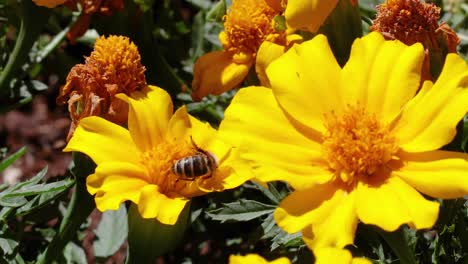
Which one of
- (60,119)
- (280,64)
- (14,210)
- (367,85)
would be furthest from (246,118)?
(60,119)

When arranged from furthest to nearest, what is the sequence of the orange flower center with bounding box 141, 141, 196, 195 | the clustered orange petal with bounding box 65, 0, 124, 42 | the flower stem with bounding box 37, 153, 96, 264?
the clustered orange petal with bounding box 65, 0, 124, 42
the flower stem with bounding box 37, 153, 96, 264
the orange flower center with bounding box 141, 141, 196, 195

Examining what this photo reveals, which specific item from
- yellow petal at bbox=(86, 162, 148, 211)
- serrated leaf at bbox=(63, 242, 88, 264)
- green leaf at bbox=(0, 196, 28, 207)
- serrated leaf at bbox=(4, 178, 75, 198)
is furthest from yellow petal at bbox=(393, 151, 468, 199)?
serrated leaf at bbox=(63, 242, 88, 264)

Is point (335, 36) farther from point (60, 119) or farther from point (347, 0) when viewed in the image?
point (60, 119)

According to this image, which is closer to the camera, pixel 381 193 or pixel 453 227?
pixel 381 193

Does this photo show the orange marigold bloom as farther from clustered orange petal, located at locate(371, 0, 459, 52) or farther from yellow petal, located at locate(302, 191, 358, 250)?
yellow petal, located at locate(302, 191, 358, 250)

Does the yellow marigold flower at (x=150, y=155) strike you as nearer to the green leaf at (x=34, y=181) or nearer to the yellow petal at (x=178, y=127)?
the yellow petal at (x=178, y=127)

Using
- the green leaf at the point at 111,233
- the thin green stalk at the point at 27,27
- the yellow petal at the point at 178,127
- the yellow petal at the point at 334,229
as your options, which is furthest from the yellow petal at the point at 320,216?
the thin green stalk at the point at 27,27
